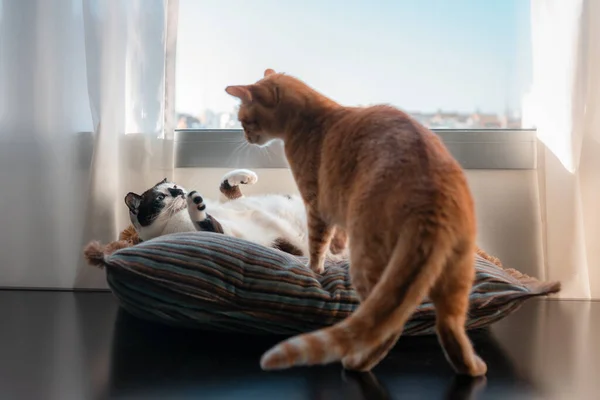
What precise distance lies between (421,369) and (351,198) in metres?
0.30

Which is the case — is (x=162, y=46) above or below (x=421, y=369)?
above

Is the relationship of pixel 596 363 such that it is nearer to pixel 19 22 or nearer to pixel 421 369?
pixel 421 369

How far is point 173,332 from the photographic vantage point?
3.83 ft

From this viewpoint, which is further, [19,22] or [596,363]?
[19,22]

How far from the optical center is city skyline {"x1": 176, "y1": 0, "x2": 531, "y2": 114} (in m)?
1.74

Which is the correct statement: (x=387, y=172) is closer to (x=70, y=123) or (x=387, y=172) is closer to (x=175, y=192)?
(x=175, y=192)

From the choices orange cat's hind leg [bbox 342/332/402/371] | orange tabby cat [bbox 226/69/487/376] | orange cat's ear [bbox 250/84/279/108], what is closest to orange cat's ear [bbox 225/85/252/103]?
orange cat's ear [bbox 250/84/279/108]

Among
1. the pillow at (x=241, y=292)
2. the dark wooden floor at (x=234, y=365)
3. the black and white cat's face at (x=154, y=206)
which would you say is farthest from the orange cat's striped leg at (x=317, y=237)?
the black and white cat's face at (x=154, y=206)

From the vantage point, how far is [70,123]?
1.59 m

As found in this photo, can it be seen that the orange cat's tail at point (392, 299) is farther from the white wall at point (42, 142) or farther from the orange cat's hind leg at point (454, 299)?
the white wall at point (42, 142)

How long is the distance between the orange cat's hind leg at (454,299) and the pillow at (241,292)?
0.25m

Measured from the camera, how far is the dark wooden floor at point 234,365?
0.83 m

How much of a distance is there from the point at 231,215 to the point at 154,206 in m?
0.22

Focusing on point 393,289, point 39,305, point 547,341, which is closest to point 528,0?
point 547,341
